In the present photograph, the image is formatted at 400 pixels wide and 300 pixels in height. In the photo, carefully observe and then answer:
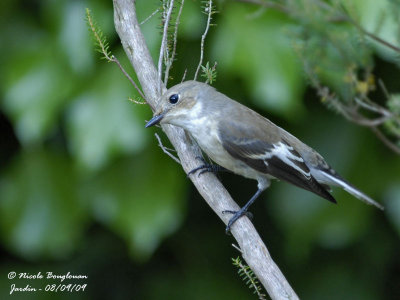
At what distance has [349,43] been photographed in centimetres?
295

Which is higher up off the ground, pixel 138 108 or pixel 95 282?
pixel 138 108

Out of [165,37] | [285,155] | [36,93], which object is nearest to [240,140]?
[285,155]

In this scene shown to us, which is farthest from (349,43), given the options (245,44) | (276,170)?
(245,44)

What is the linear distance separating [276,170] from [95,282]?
2415 millimetres

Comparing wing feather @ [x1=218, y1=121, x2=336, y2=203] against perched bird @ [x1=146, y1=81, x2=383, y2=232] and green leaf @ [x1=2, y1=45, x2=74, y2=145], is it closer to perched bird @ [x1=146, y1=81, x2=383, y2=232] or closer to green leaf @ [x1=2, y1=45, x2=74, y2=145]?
perched bird @ [x1=146, y1=81, x2=383, y2=232]

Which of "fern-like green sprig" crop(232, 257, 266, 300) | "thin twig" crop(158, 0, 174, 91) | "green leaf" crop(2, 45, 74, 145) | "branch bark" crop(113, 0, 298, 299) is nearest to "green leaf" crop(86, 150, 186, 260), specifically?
"green leaf" crop(2, 45, 74, 145)

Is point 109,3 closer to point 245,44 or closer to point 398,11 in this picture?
point 245,44

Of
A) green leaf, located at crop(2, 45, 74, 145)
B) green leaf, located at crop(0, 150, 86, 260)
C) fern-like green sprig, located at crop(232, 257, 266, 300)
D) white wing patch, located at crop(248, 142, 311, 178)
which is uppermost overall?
fern-like green sprig, located at crop(232, 257, 266, 300)

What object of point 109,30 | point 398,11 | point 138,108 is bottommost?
point 138,108

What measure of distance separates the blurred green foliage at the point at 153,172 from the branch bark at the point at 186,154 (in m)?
1.04

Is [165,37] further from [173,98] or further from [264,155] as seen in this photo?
[264,155]

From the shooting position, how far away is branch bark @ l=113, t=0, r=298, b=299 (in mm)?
2384

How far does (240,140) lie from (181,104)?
369mm

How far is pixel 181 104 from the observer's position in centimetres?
306
